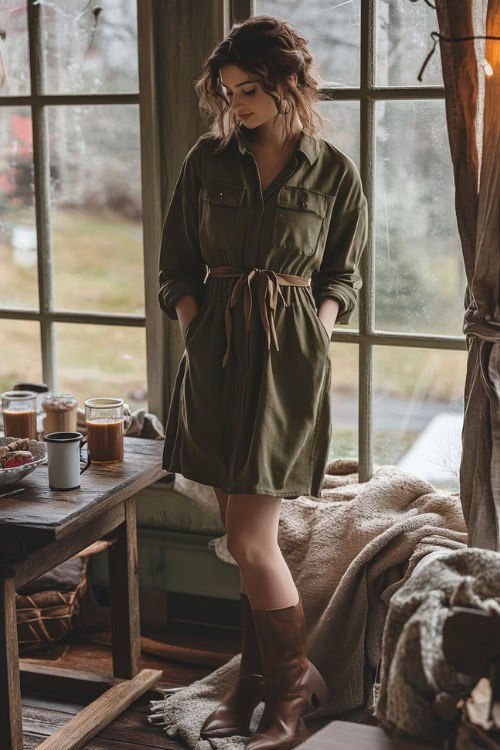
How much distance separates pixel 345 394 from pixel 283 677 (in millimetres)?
857

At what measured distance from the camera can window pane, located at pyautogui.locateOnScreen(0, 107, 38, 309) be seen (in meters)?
3.07

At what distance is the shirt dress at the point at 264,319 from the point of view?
7.45ft

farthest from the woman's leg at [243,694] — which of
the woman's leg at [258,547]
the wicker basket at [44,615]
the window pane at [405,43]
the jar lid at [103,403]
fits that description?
the window pane at [405,43]

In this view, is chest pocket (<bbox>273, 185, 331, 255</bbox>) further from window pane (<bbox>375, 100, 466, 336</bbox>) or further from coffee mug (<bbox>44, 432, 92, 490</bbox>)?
coffee mug (<bbox>44, 432, 92, 490</bbox>)

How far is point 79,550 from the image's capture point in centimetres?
243

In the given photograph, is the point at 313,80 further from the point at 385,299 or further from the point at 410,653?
the point at 410,653

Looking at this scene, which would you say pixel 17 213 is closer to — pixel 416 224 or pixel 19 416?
pixel 19 416

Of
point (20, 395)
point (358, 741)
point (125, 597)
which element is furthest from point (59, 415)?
point (358, 741)

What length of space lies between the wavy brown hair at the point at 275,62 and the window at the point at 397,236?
0.40 metres

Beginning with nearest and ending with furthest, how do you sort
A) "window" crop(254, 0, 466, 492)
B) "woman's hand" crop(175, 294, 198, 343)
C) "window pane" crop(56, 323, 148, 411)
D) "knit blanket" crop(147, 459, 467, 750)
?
"woman's hand" crop(175, 294, 198, 343), "knit blanket" crop(147, 459, 467, 750), "window" crop(254, 0, 466, 492), "window pane" crop(56, 323, 148, 411)

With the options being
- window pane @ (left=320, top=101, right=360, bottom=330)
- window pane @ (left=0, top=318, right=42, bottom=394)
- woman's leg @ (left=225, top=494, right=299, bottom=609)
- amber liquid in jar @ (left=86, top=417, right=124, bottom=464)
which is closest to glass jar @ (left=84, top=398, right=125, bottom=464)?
amber liquid in jar @ (left=86, top=417, right=124, bottom=464)

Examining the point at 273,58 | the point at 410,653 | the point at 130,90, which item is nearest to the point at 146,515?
the point at 130,90

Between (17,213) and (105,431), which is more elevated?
(17,213)

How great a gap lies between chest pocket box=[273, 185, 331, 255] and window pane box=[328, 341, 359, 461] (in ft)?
1.85
